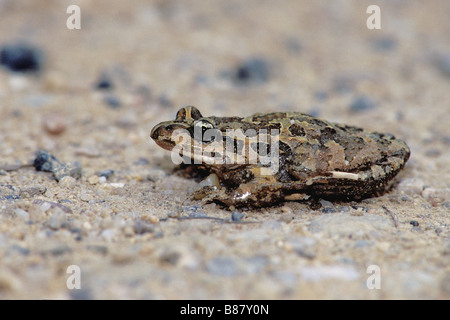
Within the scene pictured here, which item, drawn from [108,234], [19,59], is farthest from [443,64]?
[19,59]

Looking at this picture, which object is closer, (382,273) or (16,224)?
(382,273)

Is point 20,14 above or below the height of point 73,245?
above


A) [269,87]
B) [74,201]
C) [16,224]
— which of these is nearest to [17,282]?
[16,224]

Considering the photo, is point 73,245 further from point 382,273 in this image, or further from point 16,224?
point 382,273

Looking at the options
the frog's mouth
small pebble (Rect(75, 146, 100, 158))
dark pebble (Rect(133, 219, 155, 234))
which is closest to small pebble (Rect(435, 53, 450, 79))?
the frog's mouth

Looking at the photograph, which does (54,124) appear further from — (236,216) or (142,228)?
(236,216)

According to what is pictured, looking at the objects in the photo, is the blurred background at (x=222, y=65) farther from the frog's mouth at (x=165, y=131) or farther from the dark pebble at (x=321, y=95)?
the frog's mouth at (x=165, y=131)
